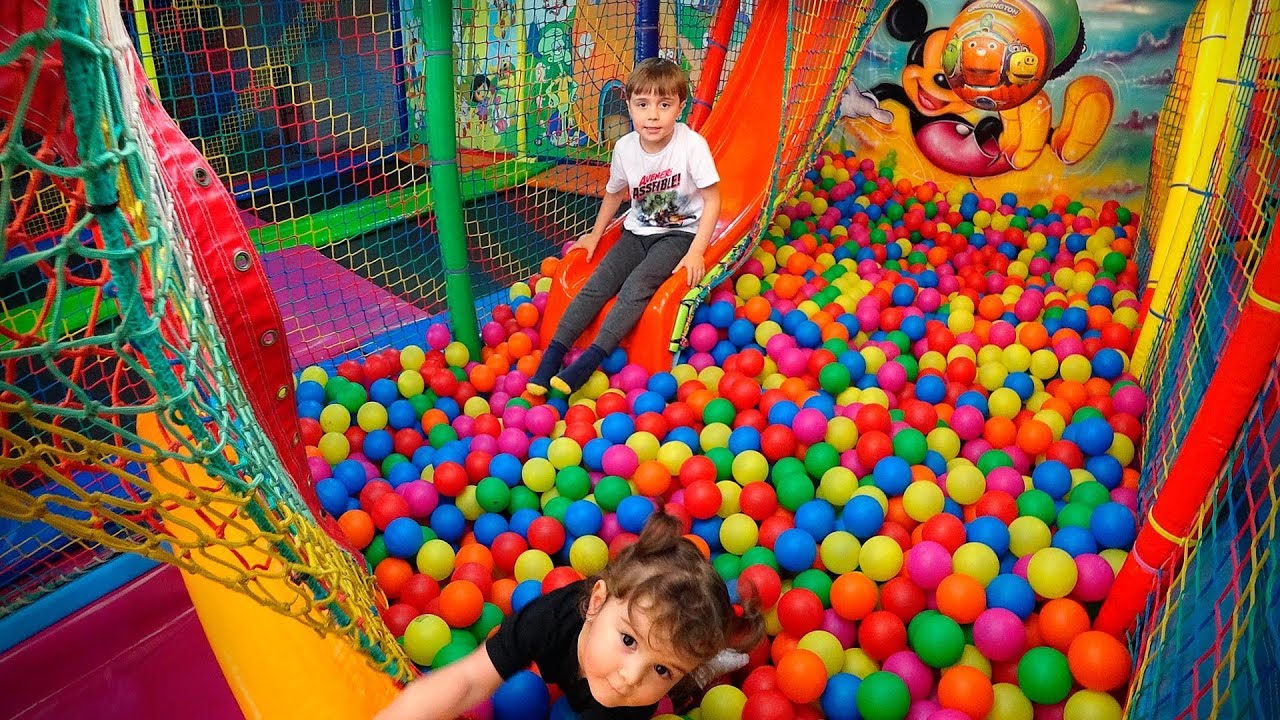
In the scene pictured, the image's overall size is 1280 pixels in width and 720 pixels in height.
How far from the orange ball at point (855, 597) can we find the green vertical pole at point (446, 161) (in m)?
1.37

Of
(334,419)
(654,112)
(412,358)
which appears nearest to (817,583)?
(334,419)

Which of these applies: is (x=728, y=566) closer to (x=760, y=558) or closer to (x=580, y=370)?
(x=760, y=558)

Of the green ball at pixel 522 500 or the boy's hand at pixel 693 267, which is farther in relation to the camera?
the boy's hand at pixel 693 267

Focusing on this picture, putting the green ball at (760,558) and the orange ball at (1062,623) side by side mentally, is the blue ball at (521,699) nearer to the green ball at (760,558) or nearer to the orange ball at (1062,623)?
the green ball at (760,558)

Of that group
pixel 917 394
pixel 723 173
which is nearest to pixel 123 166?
pixel 917 394

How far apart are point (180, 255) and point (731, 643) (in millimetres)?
875

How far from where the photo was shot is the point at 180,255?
0.97 m

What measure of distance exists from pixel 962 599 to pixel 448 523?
1.07 m

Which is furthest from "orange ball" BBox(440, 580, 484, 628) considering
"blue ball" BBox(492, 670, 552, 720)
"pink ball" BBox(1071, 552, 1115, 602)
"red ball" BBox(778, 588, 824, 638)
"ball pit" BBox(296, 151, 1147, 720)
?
"pink ball" BBox(1071, 552, 1115, 602)

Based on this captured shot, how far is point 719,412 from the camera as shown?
7.27ft

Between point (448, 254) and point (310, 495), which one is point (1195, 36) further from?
point (310, 495)

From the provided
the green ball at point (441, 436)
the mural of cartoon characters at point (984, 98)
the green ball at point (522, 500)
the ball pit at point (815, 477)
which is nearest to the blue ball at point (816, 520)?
the ball pit at point (815, 477)

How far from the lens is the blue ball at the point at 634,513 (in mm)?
1858

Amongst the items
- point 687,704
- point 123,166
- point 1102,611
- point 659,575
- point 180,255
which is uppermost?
point 123,166
